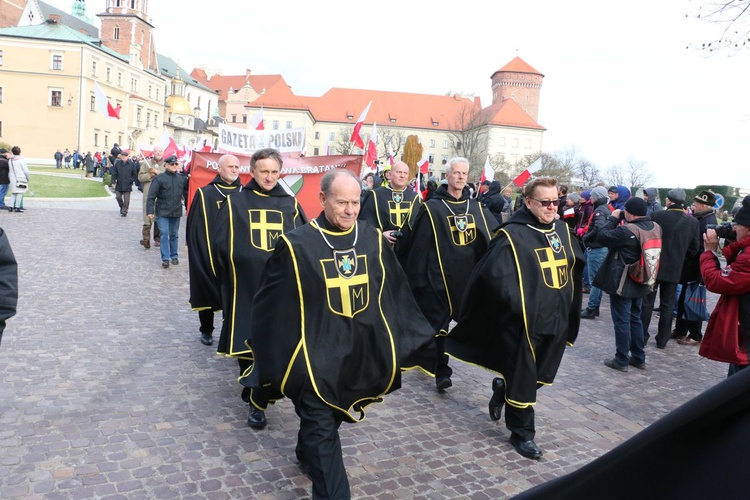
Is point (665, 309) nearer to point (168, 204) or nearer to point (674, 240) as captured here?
point (674, 240)

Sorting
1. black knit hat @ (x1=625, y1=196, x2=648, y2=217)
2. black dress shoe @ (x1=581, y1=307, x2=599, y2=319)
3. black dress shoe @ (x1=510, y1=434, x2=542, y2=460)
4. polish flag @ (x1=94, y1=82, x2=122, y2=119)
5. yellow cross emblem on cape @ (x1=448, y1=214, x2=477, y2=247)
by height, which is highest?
polish flag @ (x1=94, y1=82, x2=122, y2=119)

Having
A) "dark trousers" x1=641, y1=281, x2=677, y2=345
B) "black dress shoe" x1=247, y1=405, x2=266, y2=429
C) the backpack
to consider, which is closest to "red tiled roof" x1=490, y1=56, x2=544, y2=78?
"dark trousers" x1=641, y1=281, x2=677, y2=345

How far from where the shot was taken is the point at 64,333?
6.81m

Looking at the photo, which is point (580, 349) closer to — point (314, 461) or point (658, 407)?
point (658, 407)

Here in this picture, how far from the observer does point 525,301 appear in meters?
4.52

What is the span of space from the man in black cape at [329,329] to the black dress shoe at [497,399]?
1583 millimetres

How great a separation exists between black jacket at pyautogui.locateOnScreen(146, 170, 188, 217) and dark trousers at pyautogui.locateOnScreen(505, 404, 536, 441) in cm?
849

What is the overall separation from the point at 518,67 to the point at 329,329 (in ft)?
339

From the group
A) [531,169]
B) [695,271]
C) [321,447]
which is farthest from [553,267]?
[531,169]

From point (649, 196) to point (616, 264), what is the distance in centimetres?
389

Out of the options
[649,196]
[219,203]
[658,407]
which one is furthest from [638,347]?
[219,203]

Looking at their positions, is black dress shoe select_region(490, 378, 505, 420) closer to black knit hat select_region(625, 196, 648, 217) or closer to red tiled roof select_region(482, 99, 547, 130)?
black knit hat select_region(625, 196, 648, 217)

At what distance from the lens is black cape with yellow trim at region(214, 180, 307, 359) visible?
16.7 ft

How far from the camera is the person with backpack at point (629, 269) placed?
6.84m
